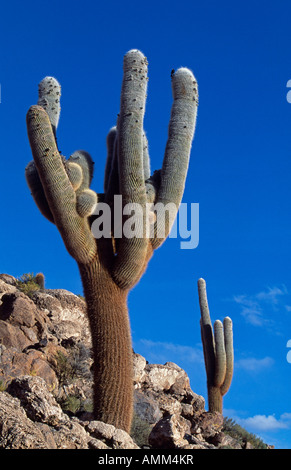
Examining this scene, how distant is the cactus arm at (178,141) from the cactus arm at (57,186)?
1485 millimetres

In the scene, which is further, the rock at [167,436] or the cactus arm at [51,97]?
the cactus arm at [51,97]

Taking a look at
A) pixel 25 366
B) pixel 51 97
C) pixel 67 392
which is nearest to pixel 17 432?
pixel 25 366

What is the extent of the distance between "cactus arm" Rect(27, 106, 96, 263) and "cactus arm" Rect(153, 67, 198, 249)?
1485 millimetres

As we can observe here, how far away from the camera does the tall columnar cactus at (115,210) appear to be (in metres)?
9.69

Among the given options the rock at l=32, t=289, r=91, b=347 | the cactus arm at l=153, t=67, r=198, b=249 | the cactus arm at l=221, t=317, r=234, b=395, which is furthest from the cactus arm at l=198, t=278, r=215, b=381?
the cactus arm at l=153, t=67, r=198, b=249

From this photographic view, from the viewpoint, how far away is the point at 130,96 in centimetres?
1024

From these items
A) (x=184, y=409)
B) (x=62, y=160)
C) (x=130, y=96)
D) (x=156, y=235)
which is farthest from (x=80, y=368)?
(x=130, y=96)

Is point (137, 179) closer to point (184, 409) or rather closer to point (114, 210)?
point (114, 210)

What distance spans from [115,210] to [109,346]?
258cm

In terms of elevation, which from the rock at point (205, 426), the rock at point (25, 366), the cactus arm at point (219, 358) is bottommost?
the rock at point (205, 426)

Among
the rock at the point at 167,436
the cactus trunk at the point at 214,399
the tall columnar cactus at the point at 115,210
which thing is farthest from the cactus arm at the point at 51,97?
the cactus trunk at the point at 214,399

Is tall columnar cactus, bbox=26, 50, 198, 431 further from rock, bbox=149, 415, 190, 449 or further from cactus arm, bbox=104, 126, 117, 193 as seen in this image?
cactus arm, bbox=104, 126, 117, 193

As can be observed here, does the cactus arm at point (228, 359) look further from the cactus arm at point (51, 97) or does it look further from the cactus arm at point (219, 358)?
the cactus arm at point (51, 97)

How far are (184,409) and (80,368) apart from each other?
3.03 metres
